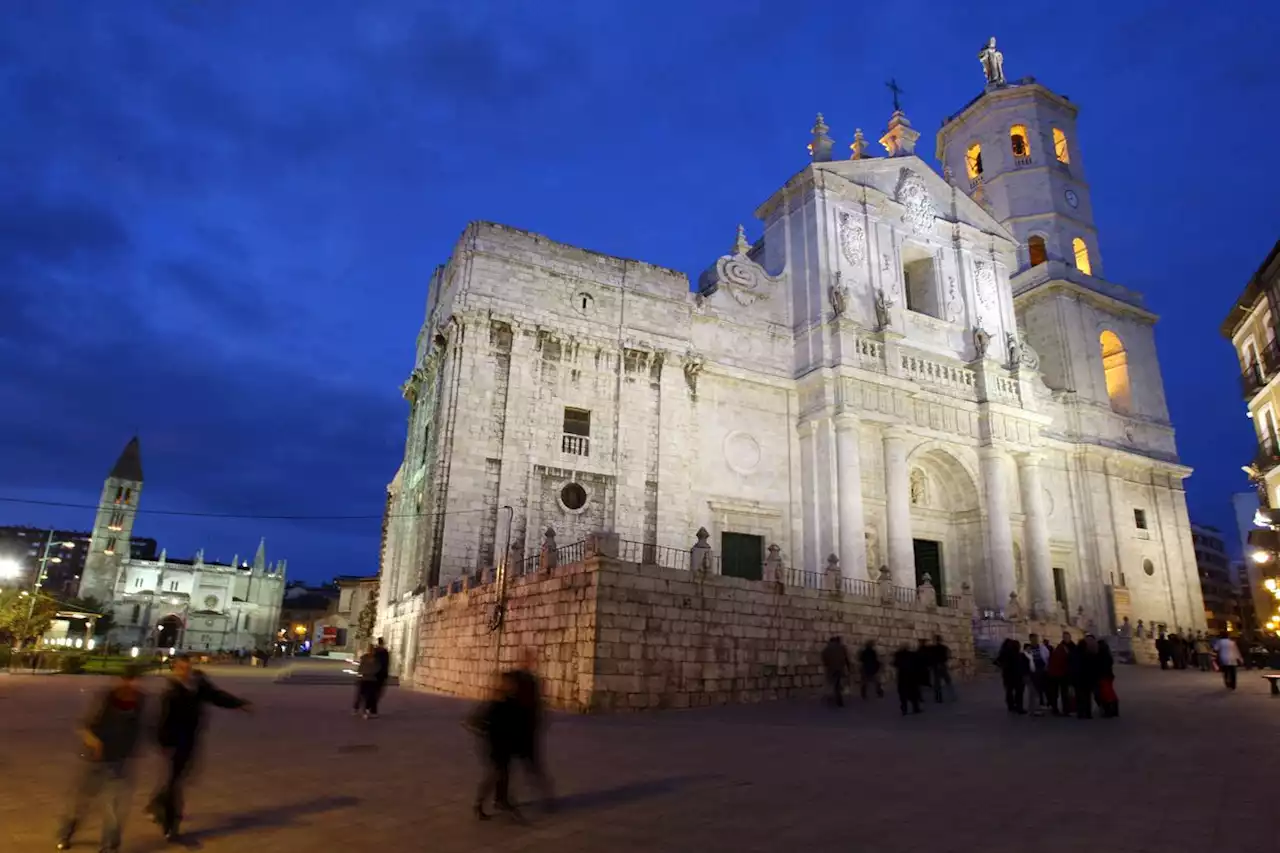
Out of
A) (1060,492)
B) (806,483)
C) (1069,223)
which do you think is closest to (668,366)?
(806,483)

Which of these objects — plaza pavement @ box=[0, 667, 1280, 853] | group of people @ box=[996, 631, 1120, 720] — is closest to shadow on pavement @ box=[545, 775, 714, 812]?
plaza pavement @ box=[0, 667, 1280, 853]

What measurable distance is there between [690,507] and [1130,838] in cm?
1939

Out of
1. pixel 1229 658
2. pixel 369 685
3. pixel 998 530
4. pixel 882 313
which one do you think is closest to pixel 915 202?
pixel 882 313

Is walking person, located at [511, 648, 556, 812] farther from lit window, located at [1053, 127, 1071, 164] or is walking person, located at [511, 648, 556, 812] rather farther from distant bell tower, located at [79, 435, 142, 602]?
distant bell tower, located at [79, 435, 142, 602]

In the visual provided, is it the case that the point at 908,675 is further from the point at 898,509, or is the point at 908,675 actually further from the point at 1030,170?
the point at 1030,170

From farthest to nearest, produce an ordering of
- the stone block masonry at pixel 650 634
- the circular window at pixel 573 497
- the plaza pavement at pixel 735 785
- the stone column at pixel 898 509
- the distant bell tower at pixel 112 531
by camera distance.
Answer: the distant bell tower at pixel 112 531 → the stone column at pixel 898 509 → the circular window at pixel 573 497 → the stone block masonry at pixel 650 634 → the plaza pavement at pixel 735 785

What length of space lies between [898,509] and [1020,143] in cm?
2403

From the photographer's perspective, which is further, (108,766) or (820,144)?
(820,144)

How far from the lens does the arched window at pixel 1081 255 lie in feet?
122

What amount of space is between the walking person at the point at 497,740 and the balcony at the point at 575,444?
17412 mm

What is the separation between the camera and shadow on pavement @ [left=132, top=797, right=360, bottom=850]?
550cm

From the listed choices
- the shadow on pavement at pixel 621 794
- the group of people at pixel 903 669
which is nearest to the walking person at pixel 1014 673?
the group of people at pixel 903 669

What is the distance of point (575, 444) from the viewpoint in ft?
77.7

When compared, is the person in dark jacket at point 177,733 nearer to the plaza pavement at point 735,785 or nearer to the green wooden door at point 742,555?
the plaza pavement at point 735,785
